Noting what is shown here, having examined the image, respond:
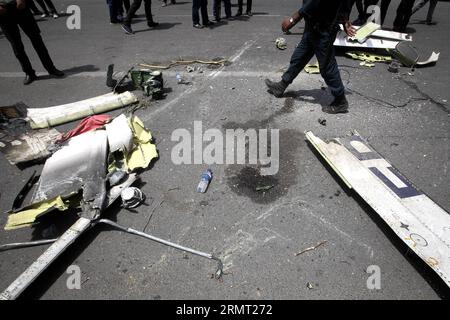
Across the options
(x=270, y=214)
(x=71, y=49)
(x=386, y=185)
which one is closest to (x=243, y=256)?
(x=270, y=214)

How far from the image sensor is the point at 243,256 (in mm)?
2416

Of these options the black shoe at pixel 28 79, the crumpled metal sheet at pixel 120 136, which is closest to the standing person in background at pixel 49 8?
the black shoe at pixel 28 79

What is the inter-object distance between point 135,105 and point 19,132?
1.62 metres

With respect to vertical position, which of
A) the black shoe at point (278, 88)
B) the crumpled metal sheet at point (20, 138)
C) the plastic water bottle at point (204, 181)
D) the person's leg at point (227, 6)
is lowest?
the plastic water bottle at point (204, 181)

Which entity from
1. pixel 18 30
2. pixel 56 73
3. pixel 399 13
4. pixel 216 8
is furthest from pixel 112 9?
pixel 399 13

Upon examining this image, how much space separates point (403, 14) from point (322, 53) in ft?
16.3

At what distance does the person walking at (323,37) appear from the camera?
3.50 m

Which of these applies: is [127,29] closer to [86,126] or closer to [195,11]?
[195,11]

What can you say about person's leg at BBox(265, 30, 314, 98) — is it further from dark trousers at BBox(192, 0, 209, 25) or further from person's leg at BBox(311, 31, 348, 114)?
dark trousers at BBox(192, 0, 209, 25)

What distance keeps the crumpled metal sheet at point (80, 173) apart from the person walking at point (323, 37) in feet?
9.43

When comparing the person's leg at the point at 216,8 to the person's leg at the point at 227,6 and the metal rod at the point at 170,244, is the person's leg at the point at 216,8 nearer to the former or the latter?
the person's leg at the point at 227,6

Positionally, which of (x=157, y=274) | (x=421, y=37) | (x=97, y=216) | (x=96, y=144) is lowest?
(x=157, y=274)

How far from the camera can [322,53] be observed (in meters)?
3.81

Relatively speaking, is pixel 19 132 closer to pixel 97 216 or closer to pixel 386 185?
pixel 97 216
